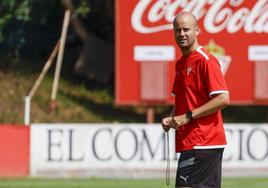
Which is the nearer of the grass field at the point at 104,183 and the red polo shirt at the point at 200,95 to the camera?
the red polo shirt at the point at 200,95

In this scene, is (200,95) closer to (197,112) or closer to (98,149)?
(197,112)

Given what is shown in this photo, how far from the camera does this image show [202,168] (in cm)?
679

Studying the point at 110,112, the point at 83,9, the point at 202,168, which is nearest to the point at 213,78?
the point at 202,168

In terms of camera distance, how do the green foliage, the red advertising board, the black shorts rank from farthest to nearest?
1. the green foliage
2. the red advertising board
3. the black shorts

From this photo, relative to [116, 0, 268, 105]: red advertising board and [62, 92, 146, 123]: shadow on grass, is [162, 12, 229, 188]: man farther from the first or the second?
[62, 92, 146, 123]: shadow on grass

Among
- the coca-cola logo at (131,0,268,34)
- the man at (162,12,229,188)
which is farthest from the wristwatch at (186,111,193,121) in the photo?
the coca-cola logo at (131,0,268,34)

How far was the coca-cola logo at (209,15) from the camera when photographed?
20.5 m

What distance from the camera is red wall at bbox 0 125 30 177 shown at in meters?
17.9

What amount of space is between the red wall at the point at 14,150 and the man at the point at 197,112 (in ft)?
37.4

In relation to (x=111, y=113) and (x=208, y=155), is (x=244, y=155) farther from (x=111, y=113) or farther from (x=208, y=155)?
(x=208, y=155)

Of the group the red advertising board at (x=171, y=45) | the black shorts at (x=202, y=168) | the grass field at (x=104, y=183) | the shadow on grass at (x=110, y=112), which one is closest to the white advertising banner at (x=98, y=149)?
the grass field at (x=104, y=183)

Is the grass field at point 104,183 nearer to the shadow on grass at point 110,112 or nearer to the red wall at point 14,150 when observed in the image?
the red wall at point 14,150

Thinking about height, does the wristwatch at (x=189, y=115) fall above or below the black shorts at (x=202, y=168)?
above

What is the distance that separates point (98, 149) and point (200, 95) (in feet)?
38.1
